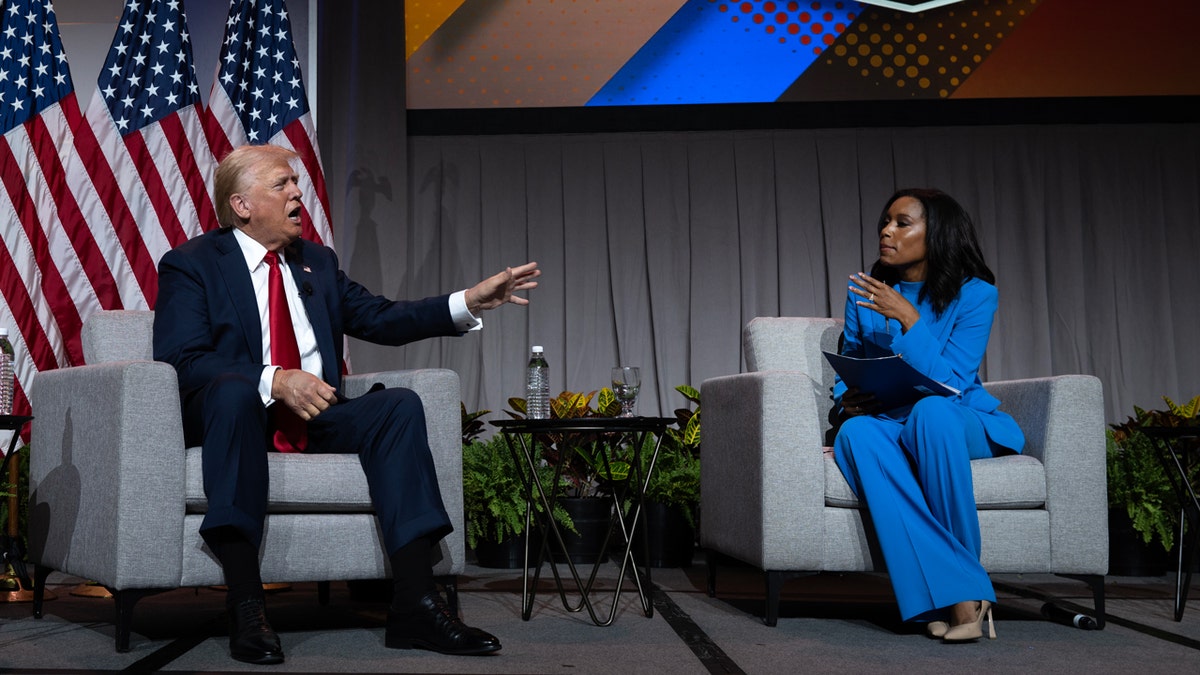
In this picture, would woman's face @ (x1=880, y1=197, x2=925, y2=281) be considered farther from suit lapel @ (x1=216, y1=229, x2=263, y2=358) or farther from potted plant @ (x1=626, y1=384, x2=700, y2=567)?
suit lapel @ (x1=216, y1=229, x2=263, y2=358)

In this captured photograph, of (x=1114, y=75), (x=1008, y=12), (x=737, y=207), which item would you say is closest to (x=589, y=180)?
(x=737, y=207)

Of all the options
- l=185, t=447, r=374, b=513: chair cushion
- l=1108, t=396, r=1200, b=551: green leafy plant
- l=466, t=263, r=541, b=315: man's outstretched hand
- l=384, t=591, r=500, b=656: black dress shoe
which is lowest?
l=384, t=591, r=500, b=656: black dress shoe

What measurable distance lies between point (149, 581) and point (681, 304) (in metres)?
3.66

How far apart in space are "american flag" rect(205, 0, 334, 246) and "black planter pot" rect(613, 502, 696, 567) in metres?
1.78

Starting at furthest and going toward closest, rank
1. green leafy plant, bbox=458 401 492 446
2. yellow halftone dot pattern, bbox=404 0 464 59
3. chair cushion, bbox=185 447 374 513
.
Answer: yellow halftone dot pattern, bbox=404 0 464 59 < green leafy plant, bbox=458 401 492 446 < chair cushion, bbox=185 447 374 513

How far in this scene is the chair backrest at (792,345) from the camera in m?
3.25

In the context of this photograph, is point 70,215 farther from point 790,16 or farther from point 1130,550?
point 1130,550

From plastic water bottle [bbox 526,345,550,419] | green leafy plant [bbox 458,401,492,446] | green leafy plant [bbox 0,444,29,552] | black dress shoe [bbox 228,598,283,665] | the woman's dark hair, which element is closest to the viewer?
black dress shoe [bbox 228,598,283,665]

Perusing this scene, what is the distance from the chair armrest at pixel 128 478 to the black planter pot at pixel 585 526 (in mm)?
2153

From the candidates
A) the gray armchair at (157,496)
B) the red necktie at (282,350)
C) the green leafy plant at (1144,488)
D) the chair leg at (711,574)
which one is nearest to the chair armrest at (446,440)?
the gray armchair at (157,496)

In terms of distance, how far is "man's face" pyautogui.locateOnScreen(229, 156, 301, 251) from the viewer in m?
2.72

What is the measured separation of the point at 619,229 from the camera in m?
5.57

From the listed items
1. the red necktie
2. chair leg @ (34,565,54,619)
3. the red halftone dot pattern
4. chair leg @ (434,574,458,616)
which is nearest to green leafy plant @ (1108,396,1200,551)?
the red halftone dot pattern

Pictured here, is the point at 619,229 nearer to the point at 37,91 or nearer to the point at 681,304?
the point at 681,304
